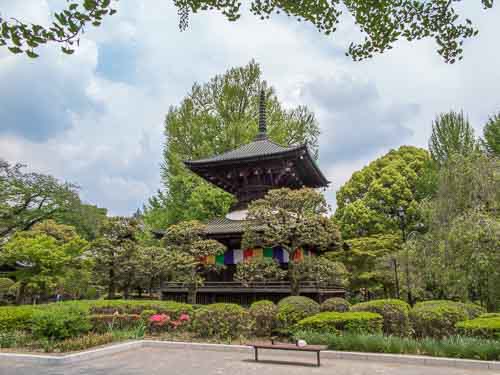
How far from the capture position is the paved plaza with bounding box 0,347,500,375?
7750 mm

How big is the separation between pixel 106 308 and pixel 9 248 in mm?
7248

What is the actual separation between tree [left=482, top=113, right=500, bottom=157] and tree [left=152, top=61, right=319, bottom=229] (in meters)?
12.0

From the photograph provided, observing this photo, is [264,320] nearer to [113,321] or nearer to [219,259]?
[113,321]

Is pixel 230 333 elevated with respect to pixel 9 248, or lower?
lower

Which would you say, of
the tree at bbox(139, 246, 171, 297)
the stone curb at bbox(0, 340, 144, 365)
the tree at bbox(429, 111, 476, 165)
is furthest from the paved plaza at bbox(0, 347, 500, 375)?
the tree at bbox(429, 111, 476, 165)

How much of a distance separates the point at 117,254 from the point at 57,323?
28.5ft

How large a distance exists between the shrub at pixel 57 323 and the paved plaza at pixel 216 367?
1.18 meters

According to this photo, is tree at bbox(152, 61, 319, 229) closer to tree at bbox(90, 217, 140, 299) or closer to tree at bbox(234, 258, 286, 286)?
tree at bbox(90, 217, 140, 299)

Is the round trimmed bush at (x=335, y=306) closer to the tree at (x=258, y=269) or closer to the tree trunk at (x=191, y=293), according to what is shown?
the tree at (x=258, y=269)

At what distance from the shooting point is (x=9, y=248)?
19.0 metres

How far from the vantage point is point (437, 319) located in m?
10.4

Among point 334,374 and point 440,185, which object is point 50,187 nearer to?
point 440,185

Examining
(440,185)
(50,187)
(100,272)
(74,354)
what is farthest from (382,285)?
(50,187)

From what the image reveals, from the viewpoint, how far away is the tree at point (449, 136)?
88.7ft
